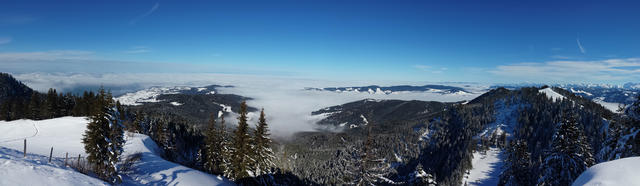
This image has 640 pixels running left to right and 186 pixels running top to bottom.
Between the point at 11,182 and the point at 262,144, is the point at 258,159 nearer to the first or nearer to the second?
the point at 262,144

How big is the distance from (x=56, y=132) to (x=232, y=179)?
1533 inches

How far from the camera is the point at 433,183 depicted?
3644 cm

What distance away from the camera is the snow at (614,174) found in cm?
559

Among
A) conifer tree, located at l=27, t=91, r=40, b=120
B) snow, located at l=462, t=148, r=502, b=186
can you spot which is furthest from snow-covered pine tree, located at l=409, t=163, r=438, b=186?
conifer tree, located at l=27, t=91, r=40, b=120

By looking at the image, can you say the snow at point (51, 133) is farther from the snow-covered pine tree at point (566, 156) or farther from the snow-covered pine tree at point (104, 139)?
the snow-covered pine tree at point (566, 156)

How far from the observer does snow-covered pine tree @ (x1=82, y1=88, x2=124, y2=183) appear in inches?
925

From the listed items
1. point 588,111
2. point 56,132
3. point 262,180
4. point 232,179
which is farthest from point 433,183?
point 588,111

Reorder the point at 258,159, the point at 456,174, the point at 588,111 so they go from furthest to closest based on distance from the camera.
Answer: the point at 588,111, the point at 456,174, the point at 258,159

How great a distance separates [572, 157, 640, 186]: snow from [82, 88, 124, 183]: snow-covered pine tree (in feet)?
95.3

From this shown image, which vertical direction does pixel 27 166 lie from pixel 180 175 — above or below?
above

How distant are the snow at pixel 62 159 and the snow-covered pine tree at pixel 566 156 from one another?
32356 mm

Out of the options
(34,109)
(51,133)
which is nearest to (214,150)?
(51,133)

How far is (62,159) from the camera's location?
26.4 metres

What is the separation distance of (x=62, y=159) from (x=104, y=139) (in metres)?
6.52
